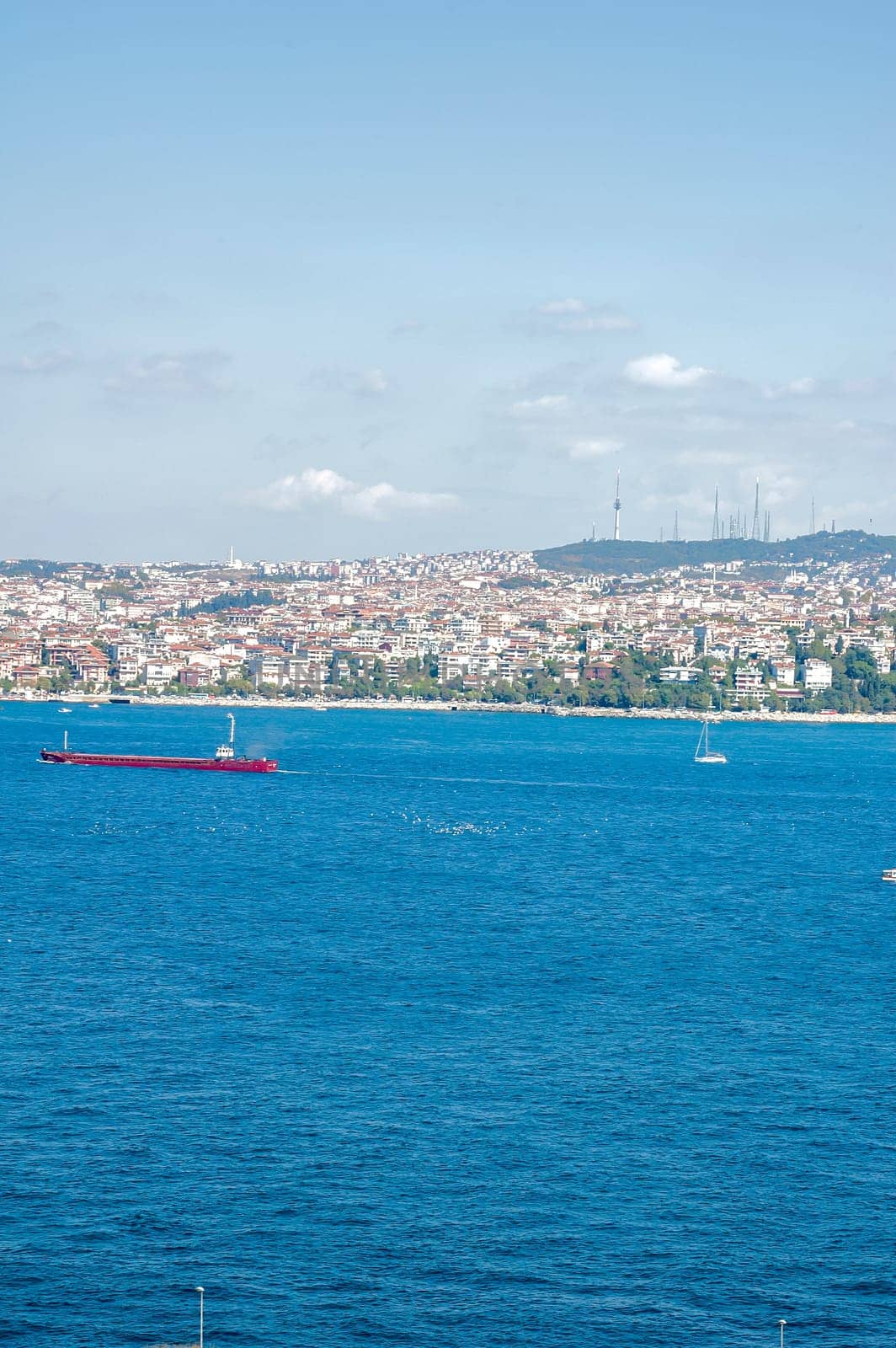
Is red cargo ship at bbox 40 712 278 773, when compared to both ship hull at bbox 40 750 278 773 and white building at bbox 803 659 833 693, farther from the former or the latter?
white building at bbox 803 659 833 693

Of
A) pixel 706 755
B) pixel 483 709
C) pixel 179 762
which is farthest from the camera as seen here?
pixel 483 709

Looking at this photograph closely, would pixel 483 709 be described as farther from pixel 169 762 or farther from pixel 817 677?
pixel 169 762

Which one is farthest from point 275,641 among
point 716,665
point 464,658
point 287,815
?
point 287,815

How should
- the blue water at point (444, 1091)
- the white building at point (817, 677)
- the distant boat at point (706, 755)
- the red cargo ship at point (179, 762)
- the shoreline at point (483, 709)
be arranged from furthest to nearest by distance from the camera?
1. the white building at point (817, 677)
2. the shoreline at point (483, 709)
3. the distant boat at point (706, 755)
4. the red cargo ship at point (179, 762)
5. the blue water at point (444, 1091)

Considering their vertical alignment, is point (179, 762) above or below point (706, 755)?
below

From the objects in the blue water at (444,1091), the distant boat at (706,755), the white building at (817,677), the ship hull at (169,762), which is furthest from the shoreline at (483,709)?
the blue water at (444,1091)

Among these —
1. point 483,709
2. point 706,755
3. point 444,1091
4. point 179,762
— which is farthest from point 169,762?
point 483,709

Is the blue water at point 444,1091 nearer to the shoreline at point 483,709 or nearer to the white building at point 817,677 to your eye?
the shoreline at point 483,709

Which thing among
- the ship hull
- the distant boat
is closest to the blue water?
the ship hull
